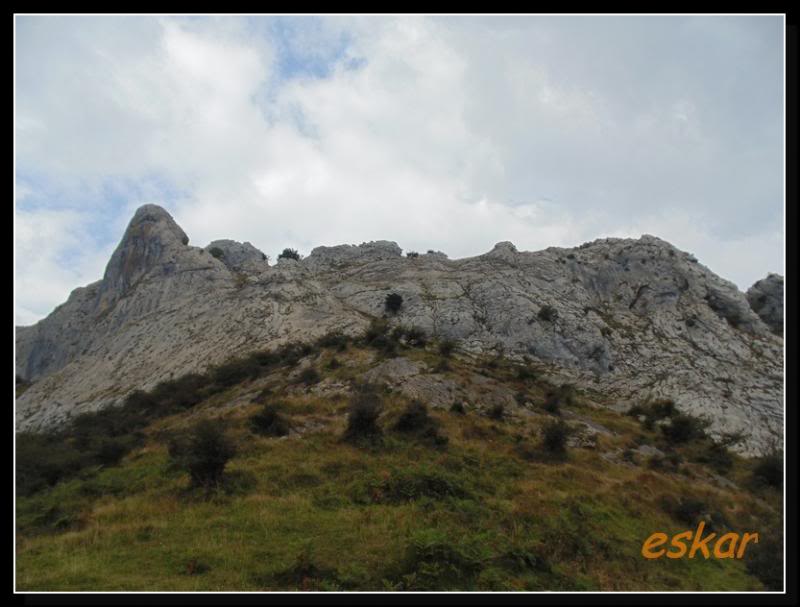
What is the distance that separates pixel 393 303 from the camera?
7044 centimetres

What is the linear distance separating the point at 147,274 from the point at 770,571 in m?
85.3

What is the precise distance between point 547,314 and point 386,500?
167 feet

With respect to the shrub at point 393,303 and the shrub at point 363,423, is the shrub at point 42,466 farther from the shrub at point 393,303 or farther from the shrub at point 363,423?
the shrub at point 393,303

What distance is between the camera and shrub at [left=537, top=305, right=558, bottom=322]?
66.1 metres

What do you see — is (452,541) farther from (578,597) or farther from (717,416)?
(717,416)

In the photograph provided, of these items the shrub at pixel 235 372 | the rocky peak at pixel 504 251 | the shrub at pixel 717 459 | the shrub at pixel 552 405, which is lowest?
the shrub at pixel 717 459

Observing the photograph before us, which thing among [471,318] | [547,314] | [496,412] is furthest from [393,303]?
[496,412]

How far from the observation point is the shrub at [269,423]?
29.5 meters

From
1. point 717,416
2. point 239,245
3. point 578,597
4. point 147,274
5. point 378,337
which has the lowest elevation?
point 717,416

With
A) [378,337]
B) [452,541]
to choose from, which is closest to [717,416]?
[378,337]

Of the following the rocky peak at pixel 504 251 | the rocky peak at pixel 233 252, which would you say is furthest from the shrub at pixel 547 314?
the rocky peak at pixel 233 252

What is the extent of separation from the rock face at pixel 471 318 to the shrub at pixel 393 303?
109 cm

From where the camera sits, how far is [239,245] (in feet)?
346

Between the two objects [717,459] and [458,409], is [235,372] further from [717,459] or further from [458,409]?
[717,459]
